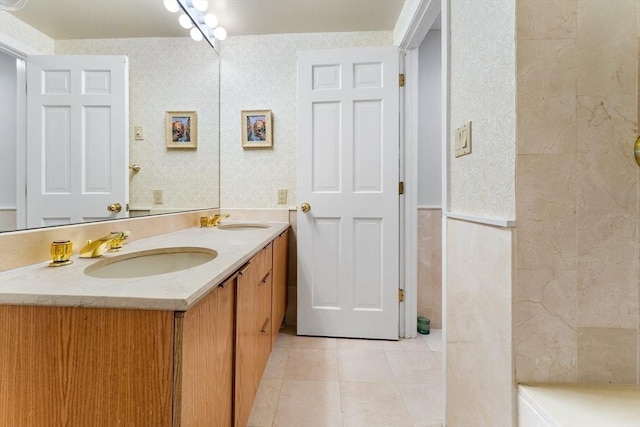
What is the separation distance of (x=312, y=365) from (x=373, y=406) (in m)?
0.45

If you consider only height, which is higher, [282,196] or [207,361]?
[282,196]

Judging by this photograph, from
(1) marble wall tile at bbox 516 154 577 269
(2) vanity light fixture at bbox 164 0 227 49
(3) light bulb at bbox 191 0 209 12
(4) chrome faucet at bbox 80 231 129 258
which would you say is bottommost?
(4) chrome faucet at bbox 80 231 129 258

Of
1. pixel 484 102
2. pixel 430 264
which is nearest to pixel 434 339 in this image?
pixel 430 264

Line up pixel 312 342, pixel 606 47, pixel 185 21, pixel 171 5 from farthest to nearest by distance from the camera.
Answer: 1. pixel 312 342
2. pixel 185 21
3. pixel 171 5
4. pixel 606 47

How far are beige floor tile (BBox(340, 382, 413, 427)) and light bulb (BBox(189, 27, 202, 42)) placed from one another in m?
2.36

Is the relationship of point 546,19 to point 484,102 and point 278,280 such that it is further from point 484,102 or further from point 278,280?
point 278,280

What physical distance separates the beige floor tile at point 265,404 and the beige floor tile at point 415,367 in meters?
0.68

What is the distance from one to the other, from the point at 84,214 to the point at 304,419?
50.1 inches

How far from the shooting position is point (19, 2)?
2.70 ft

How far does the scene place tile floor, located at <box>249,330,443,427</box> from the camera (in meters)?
1.30

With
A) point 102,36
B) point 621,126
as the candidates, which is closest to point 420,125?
point 621,126

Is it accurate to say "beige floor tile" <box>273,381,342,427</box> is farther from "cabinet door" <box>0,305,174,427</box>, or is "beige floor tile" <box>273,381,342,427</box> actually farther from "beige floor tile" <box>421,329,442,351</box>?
"cabinet door" <box>0,305,174,427</box>

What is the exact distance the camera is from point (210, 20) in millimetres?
1902

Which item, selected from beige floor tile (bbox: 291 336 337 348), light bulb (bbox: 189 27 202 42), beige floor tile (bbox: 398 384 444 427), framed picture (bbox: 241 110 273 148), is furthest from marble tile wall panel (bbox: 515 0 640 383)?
light bulb (bbox: 189 27 202 42)
